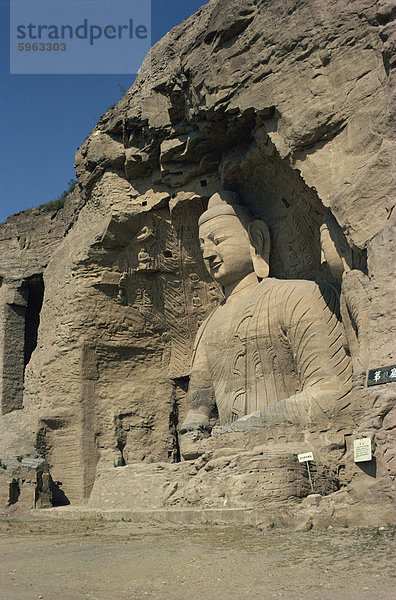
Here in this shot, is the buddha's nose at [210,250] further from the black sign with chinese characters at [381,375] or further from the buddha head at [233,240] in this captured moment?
the black sign with chinese characters at [381,375]

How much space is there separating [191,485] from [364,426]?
98.4 inches

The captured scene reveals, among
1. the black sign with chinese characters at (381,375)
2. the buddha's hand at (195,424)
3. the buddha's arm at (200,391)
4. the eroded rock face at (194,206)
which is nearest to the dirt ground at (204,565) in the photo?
the eroded rock face at (194,206)

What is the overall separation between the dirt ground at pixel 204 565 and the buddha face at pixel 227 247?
16.0 ft

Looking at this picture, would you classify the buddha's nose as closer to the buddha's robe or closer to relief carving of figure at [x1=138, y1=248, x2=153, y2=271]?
the buddha's robe

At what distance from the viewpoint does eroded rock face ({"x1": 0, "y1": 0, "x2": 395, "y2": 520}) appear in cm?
798

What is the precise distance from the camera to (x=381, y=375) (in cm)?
690

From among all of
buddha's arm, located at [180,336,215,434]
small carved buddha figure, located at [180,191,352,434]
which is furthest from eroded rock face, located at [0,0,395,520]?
buddha's arm, located at [180,336,215,434]

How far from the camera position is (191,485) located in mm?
8430

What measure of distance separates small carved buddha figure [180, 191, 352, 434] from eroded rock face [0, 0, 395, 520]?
35 centimetres

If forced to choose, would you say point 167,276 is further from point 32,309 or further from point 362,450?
point 362,450

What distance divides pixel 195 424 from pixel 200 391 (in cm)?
88

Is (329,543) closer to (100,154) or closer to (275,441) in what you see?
(275,441)

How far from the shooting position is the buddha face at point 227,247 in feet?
36.4

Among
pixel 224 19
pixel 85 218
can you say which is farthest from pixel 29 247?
pixel 224 19
